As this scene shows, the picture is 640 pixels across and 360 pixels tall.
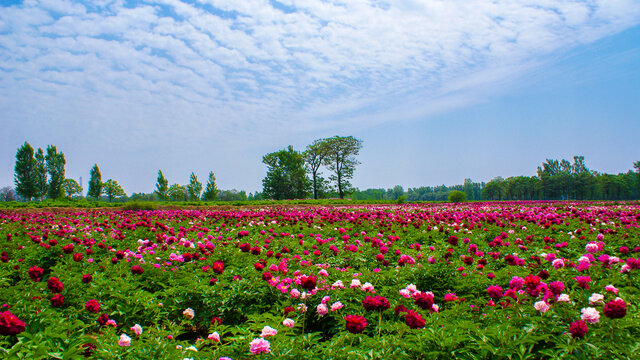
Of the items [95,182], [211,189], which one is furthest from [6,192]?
[211,189]

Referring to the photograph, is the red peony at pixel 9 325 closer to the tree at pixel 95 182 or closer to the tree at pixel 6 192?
the tree at pixel 95 182

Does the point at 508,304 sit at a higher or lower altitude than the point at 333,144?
lower

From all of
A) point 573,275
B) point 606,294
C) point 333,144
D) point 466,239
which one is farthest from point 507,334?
point 333,144

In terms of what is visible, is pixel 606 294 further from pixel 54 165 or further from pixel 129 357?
pixel 54 165

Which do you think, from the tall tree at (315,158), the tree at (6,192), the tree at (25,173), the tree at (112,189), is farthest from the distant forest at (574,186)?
the tree at (6,192)

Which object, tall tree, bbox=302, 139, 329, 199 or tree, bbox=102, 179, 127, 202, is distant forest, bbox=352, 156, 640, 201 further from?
tree, bbox=102, 179, 127, 202

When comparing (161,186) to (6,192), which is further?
(6,192)

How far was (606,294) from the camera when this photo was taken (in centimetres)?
261

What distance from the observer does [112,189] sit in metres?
60.8

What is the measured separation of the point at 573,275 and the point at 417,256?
170cm

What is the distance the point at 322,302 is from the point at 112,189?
227 ft

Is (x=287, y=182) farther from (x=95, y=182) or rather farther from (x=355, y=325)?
(x=355, y=325)

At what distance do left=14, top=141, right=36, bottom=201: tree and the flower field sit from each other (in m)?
54.5

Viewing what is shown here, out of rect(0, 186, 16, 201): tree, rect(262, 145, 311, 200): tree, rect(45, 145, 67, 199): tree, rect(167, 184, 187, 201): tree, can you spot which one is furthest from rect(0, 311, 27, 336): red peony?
rect(0, 186, 16, 201): tree
